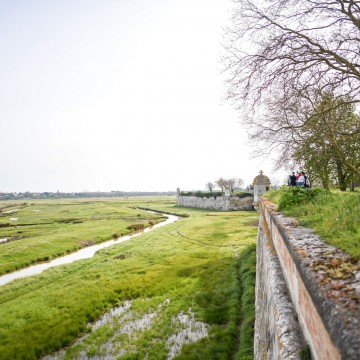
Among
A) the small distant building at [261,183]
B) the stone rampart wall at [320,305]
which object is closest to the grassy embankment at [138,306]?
the stone rampart wall at [320,305]

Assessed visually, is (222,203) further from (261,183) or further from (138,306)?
(138,306)

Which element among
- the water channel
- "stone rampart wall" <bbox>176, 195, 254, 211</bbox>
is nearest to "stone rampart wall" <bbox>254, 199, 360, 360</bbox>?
the water channel

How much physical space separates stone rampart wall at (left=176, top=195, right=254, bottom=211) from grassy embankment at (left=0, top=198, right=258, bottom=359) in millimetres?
34989

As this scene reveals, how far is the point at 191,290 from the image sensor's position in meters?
14.8

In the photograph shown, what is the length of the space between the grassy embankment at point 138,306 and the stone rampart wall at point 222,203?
3499cm

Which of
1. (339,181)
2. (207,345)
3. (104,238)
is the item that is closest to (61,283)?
(207,345)

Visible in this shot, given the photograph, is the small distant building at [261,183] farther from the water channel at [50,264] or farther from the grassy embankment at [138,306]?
the water channel at [50,264]

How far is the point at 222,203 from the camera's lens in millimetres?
60219

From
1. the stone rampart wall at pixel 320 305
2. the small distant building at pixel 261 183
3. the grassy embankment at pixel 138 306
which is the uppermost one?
the small distant building at pixel 261 183

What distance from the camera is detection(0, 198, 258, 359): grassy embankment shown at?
32.7 feet

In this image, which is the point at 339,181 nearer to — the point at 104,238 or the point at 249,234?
the point at 249,234

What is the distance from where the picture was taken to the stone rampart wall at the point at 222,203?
56.7 meters

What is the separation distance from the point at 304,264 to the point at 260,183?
41.1 metres

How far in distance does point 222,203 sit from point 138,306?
157 ft
